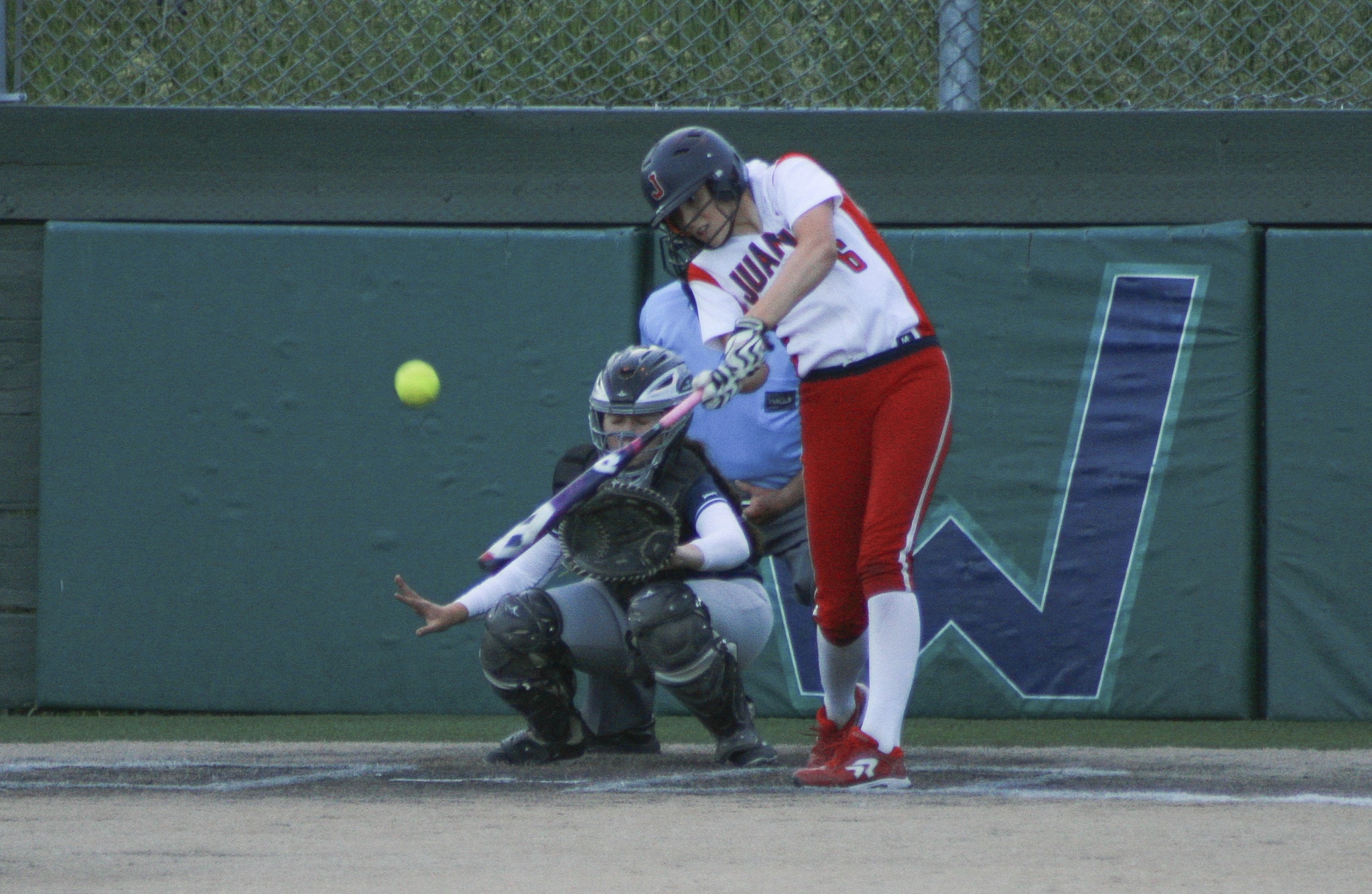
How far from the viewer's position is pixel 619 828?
332cm

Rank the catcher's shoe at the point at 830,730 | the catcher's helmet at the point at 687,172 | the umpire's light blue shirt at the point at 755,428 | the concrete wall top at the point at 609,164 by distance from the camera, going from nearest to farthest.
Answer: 1. the catcher's helmet at the point at 687,172
2. the catcher's shoe at the point at 830,730
3. the umpire's light blue shirt at the point at 755,428
4. the concrete wall top at the point at 609,164

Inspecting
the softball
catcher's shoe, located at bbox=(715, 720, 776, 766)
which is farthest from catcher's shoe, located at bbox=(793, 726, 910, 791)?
the softball

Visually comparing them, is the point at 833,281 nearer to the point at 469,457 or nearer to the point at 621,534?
the point at 621,534

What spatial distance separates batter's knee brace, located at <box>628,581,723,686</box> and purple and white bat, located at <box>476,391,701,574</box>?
0.31 meters

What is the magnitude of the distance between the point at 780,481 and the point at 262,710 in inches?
90.2

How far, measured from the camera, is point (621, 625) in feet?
15.0

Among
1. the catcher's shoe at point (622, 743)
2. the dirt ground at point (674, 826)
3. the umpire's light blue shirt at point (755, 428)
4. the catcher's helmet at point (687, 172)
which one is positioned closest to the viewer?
the dirt ground at point (674, 826)

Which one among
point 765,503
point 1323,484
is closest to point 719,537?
point 765,503

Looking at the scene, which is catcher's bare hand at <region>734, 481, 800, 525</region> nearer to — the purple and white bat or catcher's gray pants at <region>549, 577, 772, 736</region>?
catcher's gray pants at <region>549, 577, 772, 736</region>

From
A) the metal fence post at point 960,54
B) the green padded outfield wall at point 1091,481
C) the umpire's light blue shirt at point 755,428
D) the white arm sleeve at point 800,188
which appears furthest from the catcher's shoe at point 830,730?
the metal fence post at point 960,54

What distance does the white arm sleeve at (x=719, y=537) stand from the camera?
14.2 feet

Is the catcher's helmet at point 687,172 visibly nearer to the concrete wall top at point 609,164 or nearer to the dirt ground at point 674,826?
the dirt ground at point 674,826

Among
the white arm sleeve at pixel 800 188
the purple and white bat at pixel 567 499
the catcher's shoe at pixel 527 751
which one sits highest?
the white arm sleeve at pixel 800 188

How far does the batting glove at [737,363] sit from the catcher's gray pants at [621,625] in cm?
66
